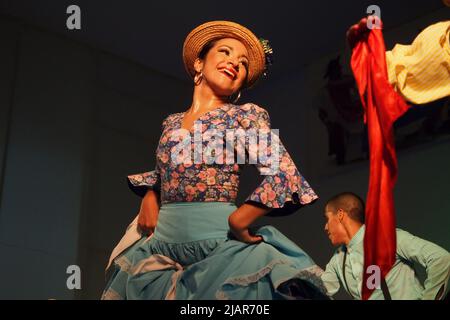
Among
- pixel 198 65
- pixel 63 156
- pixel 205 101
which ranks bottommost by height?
pixel 205 101

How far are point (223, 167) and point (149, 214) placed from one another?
12.1 inches

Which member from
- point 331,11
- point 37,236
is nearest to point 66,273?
point 37,236

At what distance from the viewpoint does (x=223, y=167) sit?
2.49 meters

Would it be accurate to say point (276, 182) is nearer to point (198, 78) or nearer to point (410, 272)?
point (198, 78)

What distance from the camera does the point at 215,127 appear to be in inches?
99.7

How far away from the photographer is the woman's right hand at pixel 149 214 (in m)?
2.62

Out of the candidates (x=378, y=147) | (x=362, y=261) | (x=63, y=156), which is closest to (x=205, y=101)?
(x=378, y=147)

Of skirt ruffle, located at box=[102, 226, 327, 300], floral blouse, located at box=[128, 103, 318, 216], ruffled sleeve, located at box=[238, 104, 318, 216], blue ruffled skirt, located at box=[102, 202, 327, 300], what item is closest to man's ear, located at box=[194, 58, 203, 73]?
floral blouse, located at box=[128, 103, 318, 216]

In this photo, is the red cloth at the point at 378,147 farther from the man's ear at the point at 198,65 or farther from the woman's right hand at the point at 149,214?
the woman's right hand at the point at 149,214

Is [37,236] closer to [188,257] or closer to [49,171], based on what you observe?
[49,171]

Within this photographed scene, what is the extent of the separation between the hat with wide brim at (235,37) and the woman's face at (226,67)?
0.02m

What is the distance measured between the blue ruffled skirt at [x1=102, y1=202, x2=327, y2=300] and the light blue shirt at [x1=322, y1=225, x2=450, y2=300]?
2.83ft

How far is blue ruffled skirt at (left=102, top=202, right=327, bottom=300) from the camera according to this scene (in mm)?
2262

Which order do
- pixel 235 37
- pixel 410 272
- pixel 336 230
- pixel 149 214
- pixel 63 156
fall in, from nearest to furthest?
1. pixel 149 214
2. pixel 235 37
3. pixel 410 272
4. pixel 336 230
5. pixel 63 156
